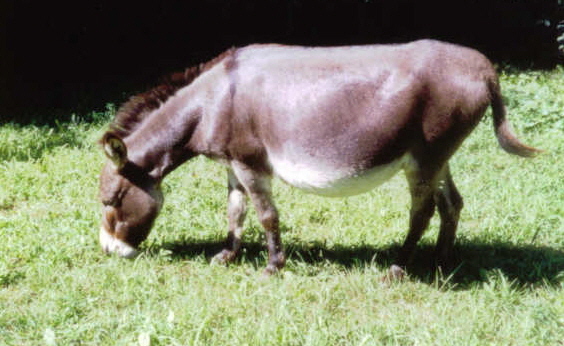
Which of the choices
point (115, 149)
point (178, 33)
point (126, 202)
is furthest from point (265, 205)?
point (178, 33)

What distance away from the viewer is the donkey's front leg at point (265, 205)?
399 cm

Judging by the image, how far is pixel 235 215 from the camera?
451cm

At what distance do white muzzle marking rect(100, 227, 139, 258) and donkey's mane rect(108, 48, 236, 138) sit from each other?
712 mm

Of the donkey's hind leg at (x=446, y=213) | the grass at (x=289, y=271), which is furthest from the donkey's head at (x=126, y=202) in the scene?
the donkey's hind leg at (x=446, y=213)

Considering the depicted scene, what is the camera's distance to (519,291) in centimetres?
387

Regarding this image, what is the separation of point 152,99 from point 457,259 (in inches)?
96.8

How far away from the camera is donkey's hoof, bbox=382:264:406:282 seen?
4.04 meters

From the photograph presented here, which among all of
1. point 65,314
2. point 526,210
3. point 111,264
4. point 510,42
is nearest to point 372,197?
point 526,210

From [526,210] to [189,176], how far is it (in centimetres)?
316

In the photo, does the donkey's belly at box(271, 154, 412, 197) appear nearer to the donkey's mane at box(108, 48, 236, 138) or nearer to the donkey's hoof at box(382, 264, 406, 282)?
the donkey's hoof at box(382, 264, 406, 282)

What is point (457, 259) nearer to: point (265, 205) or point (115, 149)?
point (265, 205)

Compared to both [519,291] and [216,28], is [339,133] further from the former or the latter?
[216,28]

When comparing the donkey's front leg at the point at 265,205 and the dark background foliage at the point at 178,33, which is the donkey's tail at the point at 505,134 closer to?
the donkey's front leg at the point at 265,205

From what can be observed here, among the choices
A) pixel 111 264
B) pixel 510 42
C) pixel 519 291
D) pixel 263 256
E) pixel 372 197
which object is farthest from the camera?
pixel 510 42
